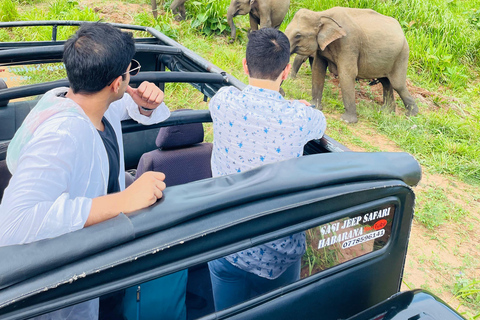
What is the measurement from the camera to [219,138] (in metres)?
1.97

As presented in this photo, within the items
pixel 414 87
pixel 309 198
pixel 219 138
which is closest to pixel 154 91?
pixel 219 138

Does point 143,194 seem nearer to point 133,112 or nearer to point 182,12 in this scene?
point 133,112

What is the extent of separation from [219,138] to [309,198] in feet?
2.49

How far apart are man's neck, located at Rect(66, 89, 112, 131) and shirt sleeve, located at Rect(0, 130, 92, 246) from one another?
25cm

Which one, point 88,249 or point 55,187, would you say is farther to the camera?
point 55,187

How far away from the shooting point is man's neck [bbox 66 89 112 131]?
1471mm

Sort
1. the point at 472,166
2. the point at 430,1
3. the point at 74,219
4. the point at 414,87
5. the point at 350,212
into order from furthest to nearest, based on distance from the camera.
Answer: the point at 430,1 → the point at 414,87 → the point at 472,166 → the point at 350,212 → the point at 74,219

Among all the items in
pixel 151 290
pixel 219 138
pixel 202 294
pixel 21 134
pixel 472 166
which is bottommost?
pixel 472 166

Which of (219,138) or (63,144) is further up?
(63,144)

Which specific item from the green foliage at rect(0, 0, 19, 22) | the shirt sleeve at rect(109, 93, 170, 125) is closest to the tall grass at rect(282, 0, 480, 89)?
the green foliage at rect(0, 0, 19, 22)

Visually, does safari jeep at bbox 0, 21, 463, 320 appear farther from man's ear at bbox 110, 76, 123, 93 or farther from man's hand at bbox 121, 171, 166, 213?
man's ear at bbox 110, 76, 123, 93

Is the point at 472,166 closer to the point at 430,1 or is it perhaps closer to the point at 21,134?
the point at 21,134

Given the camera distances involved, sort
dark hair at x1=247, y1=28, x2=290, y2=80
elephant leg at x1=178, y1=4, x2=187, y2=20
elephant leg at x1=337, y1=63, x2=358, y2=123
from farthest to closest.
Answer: elephant leg at x1=178, y1=4, x2=187, y2=20 → elephant leg at x1=337, y1=63, x2=358, y2=123 → dark hair at x1=247, y1=28, x2=290, y2=80

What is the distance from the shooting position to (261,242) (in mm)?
1229
